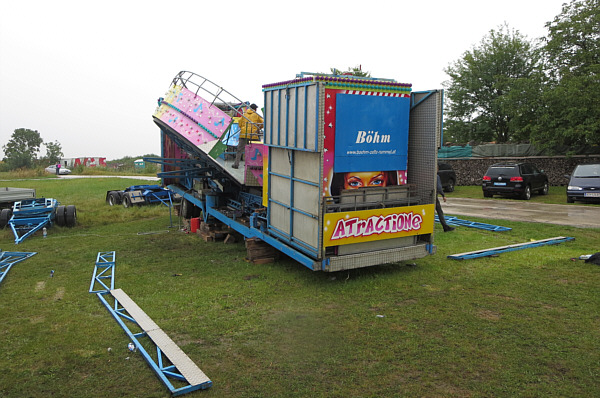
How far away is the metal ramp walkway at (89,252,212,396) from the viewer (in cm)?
441

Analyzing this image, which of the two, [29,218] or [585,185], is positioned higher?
[585,185]

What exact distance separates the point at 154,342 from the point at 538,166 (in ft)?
79.3

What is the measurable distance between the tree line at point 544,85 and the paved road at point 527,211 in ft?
19.1

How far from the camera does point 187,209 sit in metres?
13.8

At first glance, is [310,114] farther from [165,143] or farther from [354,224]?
[165,143]

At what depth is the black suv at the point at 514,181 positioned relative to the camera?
1839cm

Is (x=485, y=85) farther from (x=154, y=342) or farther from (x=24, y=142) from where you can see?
(x=24, y=142)

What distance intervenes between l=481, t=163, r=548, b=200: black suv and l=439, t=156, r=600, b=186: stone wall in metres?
4.70

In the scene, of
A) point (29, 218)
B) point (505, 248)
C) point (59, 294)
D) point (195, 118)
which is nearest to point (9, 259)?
point (29, 218)

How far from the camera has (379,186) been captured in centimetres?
779

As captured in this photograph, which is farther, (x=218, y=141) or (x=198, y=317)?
(x=218, y=141)

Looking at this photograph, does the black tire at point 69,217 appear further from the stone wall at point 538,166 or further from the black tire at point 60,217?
the stone wall at point 538,166

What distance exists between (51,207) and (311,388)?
36.1 feet

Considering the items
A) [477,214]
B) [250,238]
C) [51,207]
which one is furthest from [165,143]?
[477,214]
